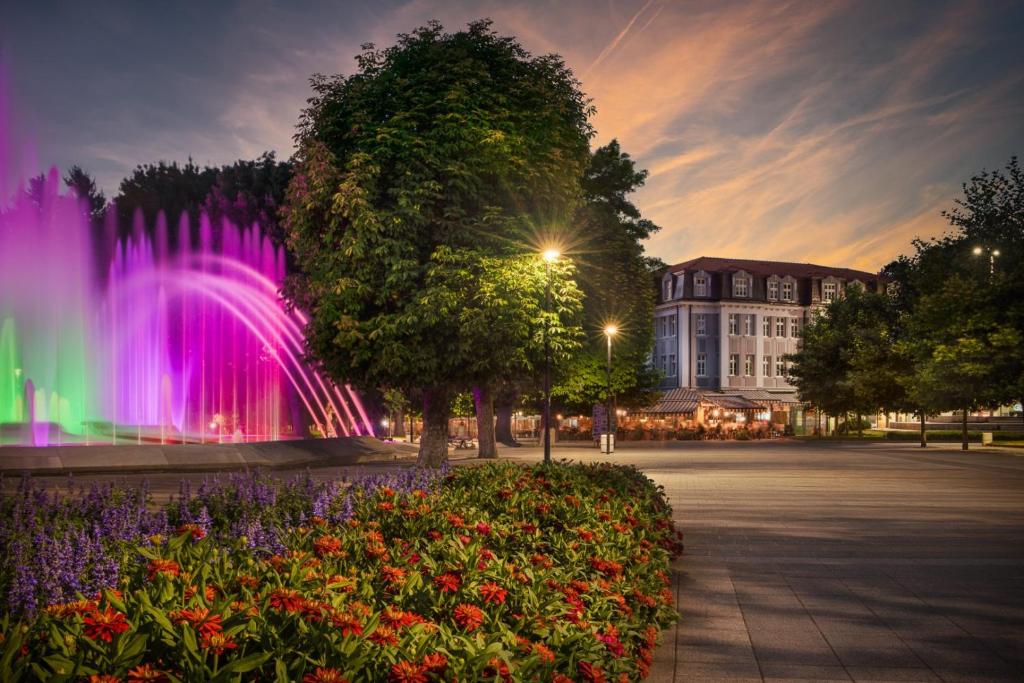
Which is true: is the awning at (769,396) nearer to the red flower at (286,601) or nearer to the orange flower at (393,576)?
the orange flower at (393,576)

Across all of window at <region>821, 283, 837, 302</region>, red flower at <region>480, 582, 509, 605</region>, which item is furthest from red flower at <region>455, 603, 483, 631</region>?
window at <region>821, 283, 837, 302</region>

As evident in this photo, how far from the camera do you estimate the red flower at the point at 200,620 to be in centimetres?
306

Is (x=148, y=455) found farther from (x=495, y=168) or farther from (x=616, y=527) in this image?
(x=616, y=527)

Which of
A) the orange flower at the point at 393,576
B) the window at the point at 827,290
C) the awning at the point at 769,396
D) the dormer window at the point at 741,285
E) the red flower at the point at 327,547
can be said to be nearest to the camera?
the orange flower at the point at 393,576

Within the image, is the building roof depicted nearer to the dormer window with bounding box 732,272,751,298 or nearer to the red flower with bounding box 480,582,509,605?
the dormer window with bounding box 732,272,751,298

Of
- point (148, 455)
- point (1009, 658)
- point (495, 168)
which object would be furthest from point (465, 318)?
point (1009, 658)

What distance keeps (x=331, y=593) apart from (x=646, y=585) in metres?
3.95

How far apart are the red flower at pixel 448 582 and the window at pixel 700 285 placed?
85258 millimetres

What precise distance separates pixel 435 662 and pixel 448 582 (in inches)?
47.3

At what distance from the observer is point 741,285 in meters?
89.1

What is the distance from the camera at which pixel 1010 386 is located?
3828 centimetres

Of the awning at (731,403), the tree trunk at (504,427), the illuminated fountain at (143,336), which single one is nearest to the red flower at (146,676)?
the illuminated fountain at (143,336)

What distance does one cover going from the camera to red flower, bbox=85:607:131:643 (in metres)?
2.99

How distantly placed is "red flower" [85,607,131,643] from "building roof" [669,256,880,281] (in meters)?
87.6
